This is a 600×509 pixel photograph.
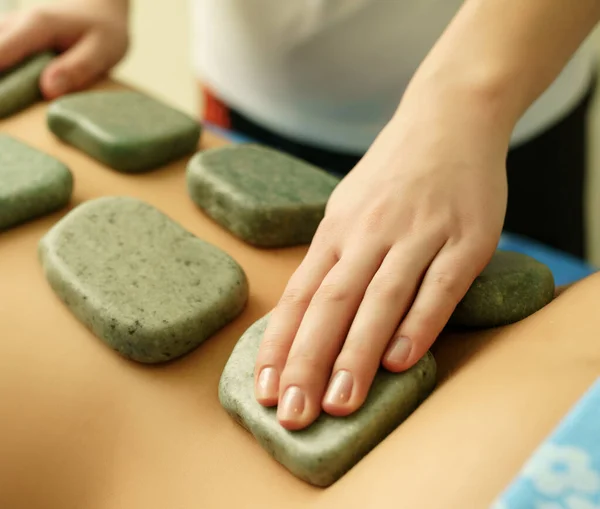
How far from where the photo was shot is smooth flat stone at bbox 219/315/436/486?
1.25 feet

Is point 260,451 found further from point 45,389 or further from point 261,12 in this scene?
point 261,12

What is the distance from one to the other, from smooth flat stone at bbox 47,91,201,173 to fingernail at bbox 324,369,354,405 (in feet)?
1.18

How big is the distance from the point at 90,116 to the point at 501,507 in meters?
0.57

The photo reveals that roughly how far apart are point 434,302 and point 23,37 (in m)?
0.63

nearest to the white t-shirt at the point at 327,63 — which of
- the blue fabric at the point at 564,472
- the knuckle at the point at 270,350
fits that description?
the knuckle at the point at 270,350

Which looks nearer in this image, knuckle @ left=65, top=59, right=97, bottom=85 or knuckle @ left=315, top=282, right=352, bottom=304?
knuckle @ left=315, top=282, right=352, bottom=304

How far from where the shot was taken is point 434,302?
1.43 feet

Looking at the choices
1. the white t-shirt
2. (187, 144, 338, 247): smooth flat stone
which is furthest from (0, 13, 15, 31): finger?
(187, 144, 338, 247): smooth flat stone

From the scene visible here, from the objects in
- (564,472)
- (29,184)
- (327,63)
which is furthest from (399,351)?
(327,63)

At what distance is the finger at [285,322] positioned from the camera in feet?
1.36

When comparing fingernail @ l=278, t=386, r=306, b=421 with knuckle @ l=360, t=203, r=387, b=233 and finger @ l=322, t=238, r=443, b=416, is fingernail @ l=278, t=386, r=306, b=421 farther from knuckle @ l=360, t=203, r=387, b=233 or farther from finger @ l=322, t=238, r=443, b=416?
knuckle @ l=360, t=203, r=387, b=233

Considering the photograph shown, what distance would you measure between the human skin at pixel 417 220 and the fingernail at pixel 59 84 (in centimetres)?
43

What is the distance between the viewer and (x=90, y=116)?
2.20ft

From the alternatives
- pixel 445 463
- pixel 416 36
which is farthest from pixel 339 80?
pixel 445 463
